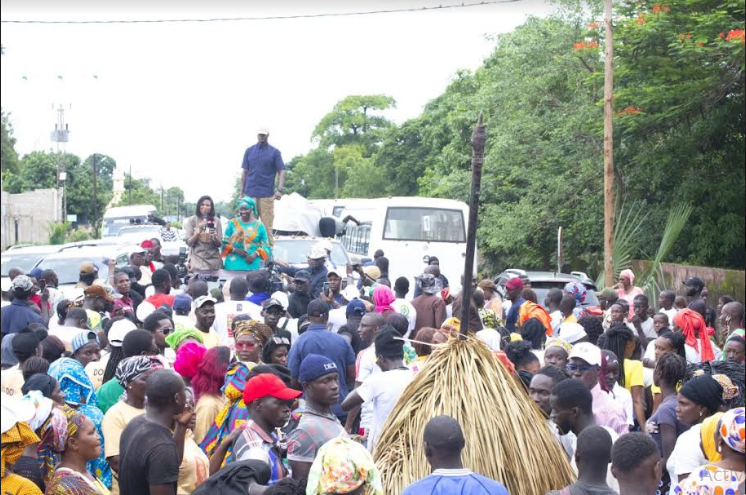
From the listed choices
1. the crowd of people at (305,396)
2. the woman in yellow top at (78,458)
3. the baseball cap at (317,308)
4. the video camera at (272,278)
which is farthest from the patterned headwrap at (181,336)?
the video camera at (272,278)

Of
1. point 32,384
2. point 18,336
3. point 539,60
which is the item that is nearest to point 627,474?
point 32,384

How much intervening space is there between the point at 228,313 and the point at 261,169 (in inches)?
196

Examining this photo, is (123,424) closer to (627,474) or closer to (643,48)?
(627,474)

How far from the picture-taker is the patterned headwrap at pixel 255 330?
6836 millimetres

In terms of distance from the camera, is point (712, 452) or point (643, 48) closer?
point (712, 452)

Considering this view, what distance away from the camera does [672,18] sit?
21.3m

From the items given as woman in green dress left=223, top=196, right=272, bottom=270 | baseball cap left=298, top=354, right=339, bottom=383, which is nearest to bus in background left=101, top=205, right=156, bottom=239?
woman in green dress left=223, top=196, right=272, bottom=270

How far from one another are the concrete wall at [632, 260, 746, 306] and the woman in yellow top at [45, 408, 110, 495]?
540 inches

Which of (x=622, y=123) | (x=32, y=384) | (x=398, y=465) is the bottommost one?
(x=398, y=465)

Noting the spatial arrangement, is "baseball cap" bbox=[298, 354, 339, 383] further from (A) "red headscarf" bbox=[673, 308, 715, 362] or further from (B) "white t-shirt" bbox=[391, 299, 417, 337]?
(A) "red headscarf" bbox=[673, 308, 715, 362]

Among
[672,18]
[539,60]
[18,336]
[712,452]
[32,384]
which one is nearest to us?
[712,452]

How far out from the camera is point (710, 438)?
4.63 m

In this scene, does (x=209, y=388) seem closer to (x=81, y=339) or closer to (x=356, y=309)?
(x=81, y=339)

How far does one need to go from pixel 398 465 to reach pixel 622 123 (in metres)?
18.5
